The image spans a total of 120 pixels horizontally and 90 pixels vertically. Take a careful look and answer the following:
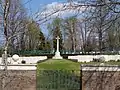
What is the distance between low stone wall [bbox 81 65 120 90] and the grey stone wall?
216cm

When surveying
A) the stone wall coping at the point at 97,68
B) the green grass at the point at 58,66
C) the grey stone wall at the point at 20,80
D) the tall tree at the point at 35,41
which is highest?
the tall tree at the point at 35,41

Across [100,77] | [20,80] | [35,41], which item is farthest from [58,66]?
[35,41]

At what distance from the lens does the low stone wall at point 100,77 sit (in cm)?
1456

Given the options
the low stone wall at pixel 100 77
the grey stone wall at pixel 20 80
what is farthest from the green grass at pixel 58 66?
the low stone wall at pixel 100 77

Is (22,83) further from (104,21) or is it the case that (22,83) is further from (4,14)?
(104,21)

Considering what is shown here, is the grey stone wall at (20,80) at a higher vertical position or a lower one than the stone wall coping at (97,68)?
lower

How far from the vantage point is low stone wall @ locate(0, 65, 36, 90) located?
14805mm

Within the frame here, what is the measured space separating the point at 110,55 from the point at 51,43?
102 ft

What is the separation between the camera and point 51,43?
255 feet

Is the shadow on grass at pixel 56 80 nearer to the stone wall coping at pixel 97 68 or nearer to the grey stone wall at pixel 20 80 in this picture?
the grey stone wall at pixel 20 80

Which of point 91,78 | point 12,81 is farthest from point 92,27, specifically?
point 12,81

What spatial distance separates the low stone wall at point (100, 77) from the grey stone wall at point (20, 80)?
2162 mm

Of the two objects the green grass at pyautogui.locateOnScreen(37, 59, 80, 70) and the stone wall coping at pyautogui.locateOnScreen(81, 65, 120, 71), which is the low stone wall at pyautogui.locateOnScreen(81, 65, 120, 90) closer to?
the stone wall coping at pyautogui.locateOnScreen(81, 65, 120, 71)

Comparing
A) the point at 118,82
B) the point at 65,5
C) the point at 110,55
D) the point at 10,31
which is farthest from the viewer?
the point at 110,55
